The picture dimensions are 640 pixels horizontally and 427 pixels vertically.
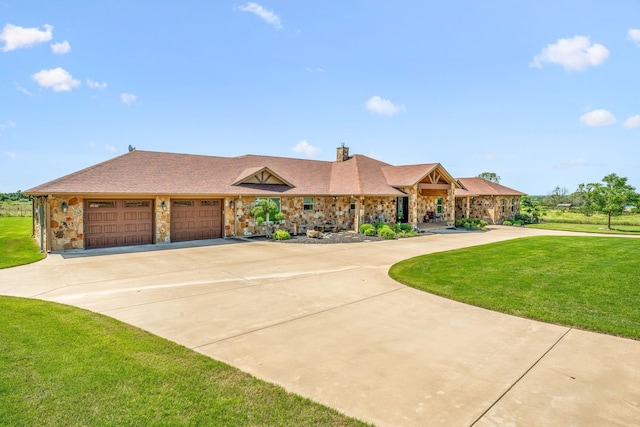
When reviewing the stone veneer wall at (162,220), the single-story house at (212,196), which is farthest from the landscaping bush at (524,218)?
the stone veneer wall at (162,220)

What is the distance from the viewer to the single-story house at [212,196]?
15742mm

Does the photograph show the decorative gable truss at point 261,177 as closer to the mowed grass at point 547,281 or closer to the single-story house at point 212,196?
the single-story house at point 212,196

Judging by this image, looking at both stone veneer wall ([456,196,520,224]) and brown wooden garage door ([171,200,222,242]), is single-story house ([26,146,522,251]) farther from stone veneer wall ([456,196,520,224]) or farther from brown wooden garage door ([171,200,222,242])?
stone veneer wall ([456,196,520,224])

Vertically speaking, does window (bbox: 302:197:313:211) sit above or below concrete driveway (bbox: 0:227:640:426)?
above

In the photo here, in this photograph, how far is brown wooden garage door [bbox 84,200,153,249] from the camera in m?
16.2

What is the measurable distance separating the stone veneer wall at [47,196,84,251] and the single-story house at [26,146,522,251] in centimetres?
3

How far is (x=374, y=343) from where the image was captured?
5941mm

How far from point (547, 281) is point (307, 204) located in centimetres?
1515

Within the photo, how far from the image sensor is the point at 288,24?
48.6ft

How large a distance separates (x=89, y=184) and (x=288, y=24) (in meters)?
11.2

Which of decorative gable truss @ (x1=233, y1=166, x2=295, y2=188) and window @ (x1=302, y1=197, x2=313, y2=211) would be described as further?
window @ (x1=302, y1=197, x2=313, y2=211)

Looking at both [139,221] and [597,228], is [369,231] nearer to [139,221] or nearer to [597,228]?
[139,221]

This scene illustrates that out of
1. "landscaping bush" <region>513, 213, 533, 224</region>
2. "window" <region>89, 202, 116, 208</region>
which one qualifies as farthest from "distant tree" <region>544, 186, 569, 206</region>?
"window" <region>89, 202, 116, 208</region>

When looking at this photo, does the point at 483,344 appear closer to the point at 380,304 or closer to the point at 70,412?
the point at 380,304
